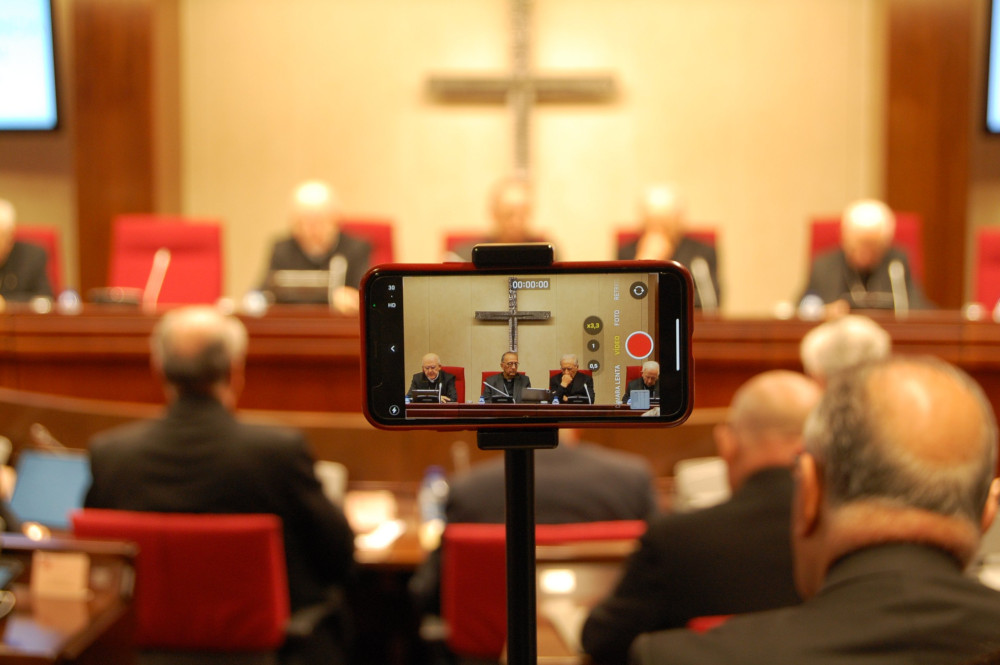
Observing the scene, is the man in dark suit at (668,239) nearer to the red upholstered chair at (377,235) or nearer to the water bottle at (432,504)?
the red upholstered chair at (377,235)

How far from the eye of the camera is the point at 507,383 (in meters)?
0.67

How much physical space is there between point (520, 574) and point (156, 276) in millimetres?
4377

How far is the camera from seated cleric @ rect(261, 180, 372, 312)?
15.5 ft

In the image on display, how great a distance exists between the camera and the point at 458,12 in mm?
6086

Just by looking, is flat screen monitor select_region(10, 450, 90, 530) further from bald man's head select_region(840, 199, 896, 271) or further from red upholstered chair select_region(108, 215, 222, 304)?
bald man's head select_region(840, 199, 896, 271)

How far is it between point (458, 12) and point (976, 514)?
5.72 m

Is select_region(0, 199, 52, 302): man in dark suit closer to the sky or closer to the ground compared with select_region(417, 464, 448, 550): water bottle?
closer to the sky

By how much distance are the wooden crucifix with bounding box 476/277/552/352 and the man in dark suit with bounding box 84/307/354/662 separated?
1.64m

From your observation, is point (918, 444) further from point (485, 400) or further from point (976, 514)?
point (485, 400)

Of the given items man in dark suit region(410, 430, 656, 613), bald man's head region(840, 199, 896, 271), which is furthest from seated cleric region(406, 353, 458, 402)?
bald man's head region(840, 199, 896, 271)

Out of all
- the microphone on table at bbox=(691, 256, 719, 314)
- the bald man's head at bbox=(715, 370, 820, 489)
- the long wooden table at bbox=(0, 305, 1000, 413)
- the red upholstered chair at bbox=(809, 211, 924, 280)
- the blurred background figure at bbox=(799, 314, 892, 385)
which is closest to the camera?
the bald man's head at bbox=(715, 370, 820, 489)

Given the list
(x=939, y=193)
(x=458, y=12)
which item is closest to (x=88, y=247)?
(x=458, y=12)

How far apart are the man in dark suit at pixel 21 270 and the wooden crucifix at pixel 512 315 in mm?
4636

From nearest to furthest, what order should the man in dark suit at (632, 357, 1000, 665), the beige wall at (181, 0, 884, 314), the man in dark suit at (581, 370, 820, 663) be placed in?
the man in dark suit at (632, 357, 1000, 665), the man in dark suit at (581, 370, 820, 663), the beige wall at (181, 0, 884, 314)
